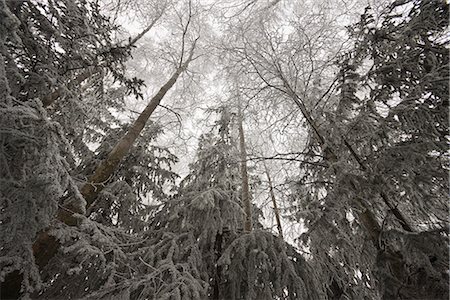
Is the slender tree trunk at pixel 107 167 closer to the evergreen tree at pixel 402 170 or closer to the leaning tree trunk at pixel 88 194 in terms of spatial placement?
the leaning tree trunk at pixel 88 194

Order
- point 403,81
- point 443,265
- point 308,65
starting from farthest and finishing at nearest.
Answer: point 308,65 → point 403,81 → point 443,265

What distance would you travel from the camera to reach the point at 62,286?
3941 millimetres

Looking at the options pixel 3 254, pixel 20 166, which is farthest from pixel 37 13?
pixel 3 254

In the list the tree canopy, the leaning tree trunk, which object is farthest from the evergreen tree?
the leaning tree trunk

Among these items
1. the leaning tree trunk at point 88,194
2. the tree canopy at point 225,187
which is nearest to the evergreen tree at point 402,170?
the tree canopy at point 225,187

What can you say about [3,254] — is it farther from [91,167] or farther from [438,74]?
[438,74]

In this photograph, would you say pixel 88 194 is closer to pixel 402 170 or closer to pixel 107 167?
pixel 107 167

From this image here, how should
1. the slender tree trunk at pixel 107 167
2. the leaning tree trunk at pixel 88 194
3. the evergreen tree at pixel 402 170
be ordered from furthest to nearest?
1. the slender tree trunk at pixel 107 167
2. the leaning tree trunk at pixel 88 194
3. the evergreen tree at pixel 402 170

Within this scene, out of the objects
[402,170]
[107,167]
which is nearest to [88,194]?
[107,167]

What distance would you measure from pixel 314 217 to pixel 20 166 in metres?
3.49

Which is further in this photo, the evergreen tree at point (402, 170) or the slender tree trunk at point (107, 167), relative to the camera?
the slender tree trunk at point (107, 167)

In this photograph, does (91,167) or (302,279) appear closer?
(302,279)

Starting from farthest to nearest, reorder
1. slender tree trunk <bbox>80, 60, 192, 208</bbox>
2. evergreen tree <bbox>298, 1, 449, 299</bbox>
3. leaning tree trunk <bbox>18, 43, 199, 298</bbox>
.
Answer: slender tree trunk <bbox>80, 60, 192, 208</bbox> < leaning tree trunk <bbox>18, 43, 199, 298</bbox> < evergreen tree <bbox>298, 1, 449, 299</bbox>

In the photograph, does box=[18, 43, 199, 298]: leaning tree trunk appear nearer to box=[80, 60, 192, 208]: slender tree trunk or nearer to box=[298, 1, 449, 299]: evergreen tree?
box=[80, 60, 192, 208]: slender tree trunk
